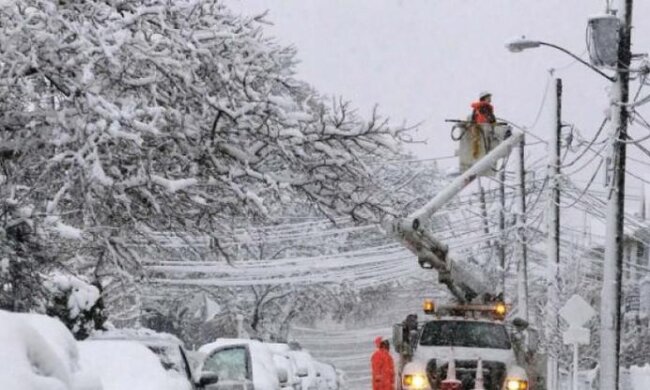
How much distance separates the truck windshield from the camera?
17.8 metres

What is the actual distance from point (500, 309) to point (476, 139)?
370 cm

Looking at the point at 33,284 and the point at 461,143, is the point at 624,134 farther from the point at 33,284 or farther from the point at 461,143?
the point at 33,284

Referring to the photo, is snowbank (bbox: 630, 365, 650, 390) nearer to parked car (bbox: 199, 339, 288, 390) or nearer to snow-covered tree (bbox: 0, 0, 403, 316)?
parked car (bbox: 199, 339, 288, 390)

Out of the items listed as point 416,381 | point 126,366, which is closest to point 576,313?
point 416,381

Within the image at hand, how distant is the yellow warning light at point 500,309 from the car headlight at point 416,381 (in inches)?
104

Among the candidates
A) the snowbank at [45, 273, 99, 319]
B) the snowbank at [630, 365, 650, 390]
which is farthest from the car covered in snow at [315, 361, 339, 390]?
the snowbank at [45, 273, 99, 319]

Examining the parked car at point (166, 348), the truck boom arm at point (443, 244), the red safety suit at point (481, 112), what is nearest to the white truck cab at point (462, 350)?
the truck boom arm at point (443, 244)

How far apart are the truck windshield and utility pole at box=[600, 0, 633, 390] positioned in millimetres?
1825

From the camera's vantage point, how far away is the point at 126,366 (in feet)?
29.9

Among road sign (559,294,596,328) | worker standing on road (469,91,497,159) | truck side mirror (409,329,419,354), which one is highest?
worker standing on road (469,91,497,159)

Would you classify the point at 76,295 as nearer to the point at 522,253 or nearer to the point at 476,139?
the point at 476,139

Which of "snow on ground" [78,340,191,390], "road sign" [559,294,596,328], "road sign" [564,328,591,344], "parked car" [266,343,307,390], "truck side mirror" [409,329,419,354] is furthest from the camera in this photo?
"parked car" [266,343,307,390]

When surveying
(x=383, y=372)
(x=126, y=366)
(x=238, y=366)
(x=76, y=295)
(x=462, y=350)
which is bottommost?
(x=126, y=366)

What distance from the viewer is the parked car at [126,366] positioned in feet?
28.6
